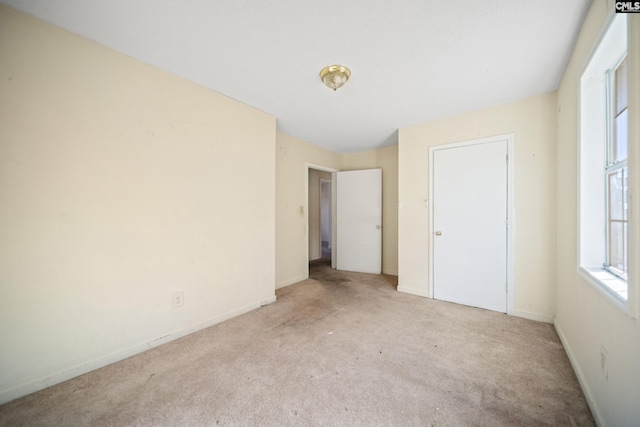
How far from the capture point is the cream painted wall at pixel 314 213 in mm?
5379

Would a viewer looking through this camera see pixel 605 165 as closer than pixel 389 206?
Yes

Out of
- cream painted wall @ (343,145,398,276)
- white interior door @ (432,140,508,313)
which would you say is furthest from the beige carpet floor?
cream painted wall @ (343,145,398,276)

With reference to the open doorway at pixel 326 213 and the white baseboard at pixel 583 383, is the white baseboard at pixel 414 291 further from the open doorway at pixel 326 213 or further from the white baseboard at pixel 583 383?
the open doorway at pixel 326 213

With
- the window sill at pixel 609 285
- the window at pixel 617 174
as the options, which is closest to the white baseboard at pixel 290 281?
the window sill at pixel 609 285

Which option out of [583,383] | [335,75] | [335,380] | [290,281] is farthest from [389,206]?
[335,380]

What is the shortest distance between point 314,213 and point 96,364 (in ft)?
13.9

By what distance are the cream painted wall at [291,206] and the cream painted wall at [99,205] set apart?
1085 millimetres

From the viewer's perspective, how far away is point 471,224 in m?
2.82

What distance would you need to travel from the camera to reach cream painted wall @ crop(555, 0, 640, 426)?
36.9 inches

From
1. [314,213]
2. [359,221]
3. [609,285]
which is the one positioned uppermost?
[314,213]

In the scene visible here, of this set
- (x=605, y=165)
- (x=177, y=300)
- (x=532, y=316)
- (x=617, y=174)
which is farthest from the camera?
(x=532, y=316)

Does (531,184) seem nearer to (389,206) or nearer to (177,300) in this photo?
(389,206)

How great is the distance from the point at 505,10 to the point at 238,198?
2573mm

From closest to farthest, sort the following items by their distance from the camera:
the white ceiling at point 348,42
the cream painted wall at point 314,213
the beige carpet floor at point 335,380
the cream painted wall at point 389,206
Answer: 1. the beige carpet floor at point 335,380
2. the white ceiling at point 348,42
3. the cream painted wall at point 389,206
4. the cream painted wall at point 314,213
